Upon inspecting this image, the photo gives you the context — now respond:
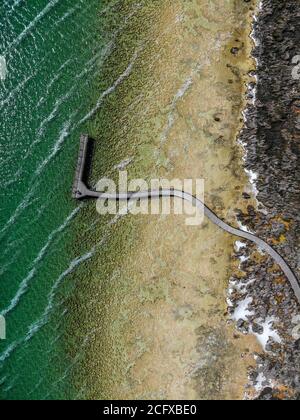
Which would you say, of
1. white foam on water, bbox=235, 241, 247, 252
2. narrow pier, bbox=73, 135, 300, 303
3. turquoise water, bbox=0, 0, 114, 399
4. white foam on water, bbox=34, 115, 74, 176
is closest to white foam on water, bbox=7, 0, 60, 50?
turquoise water, bbox=0, 0, 114, 399

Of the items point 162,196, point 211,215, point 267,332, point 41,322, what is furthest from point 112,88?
point 267,332

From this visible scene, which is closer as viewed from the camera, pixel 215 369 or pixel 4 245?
pixel 215 369

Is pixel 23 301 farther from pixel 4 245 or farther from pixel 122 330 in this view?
pixel 122 330

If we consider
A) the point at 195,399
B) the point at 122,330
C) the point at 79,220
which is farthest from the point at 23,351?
the point at 195,399

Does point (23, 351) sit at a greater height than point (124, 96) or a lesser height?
lesser

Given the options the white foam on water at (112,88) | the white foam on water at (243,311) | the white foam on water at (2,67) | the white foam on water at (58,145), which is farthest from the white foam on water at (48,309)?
the white foam on water at (2,67)

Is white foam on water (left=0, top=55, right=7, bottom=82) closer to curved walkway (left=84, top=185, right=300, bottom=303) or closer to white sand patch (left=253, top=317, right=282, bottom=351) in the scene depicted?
curved walkway (left=84, top=185, right=300, bottom=303)

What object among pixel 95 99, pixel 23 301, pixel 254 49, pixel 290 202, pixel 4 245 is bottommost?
pixel 23 301

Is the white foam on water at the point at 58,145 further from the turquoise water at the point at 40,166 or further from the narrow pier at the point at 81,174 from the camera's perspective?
the narrow pier at the point at 81,174
